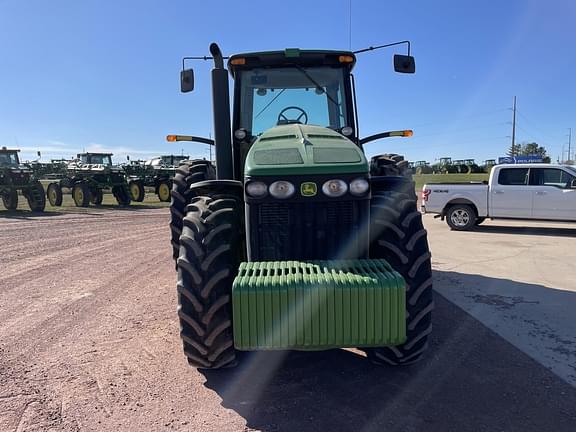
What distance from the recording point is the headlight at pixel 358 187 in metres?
3.19

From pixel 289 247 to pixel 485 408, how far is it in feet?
5.75

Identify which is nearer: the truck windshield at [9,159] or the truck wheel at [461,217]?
the truck wheel at [461,217]

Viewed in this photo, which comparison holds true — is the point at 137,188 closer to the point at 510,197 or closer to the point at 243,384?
the point at 510,197

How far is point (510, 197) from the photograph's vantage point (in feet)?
38.7

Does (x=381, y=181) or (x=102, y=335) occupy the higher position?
(x=381, y=181)

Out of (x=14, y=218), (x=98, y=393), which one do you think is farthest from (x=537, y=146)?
(x=98, y=393)

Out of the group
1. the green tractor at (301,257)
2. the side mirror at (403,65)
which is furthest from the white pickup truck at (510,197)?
the green tractor at (301,257)

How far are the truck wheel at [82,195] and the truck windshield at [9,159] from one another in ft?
10.5

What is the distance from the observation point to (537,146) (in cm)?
7994

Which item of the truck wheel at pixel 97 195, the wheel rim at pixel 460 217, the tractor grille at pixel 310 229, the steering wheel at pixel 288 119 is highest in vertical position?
the steering wheel at pixel 288 119

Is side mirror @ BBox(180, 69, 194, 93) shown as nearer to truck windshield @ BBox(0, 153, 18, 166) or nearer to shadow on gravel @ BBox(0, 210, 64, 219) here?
shadow on gravel @ BBox(0, 210, 64, 219)

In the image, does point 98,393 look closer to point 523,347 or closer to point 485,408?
point 485,408

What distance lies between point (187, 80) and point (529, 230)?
35.5 ft

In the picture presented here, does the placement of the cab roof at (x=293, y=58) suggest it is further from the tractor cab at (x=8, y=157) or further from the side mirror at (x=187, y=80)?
the tractor cab at (x=8, y=157)
